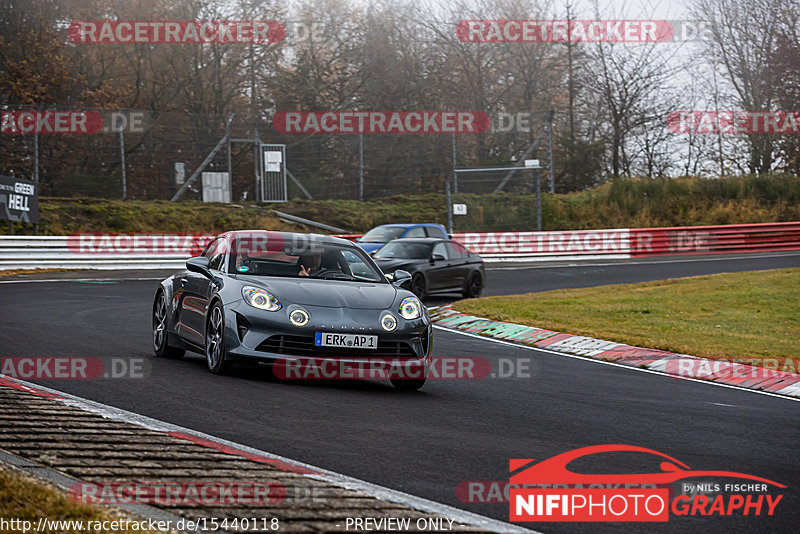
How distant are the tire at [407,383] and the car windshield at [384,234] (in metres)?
15.1

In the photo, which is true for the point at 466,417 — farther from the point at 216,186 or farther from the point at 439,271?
the point at 216,186

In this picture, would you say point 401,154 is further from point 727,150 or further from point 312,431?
point 312,431

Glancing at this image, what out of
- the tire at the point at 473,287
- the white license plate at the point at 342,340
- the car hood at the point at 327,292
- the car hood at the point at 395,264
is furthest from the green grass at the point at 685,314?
the white license plate at the point at 342,340

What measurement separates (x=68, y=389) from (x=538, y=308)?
10.9m

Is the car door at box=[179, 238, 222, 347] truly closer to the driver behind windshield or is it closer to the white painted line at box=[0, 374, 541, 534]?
Answer: the driver behind windshield

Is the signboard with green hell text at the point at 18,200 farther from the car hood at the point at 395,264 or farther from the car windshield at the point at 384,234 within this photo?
the car hood at the point at 395,264

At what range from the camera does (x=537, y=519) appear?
4.54 m

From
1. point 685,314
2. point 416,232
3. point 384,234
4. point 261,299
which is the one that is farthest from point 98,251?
point 261,299

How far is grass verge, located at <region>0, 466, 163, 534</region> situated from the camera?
387 centimetres

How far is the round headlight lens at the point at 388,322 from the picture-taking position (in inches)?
330

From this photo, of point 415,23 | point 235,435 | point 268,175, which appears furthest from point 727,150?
point 235,435

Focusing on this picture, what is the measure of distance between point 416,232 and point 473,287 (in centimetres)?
510

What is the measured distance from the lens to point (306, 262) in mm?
9422

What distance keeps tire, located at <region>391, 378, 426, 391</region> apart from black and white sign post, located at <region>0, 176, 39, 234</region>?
19215 mm
